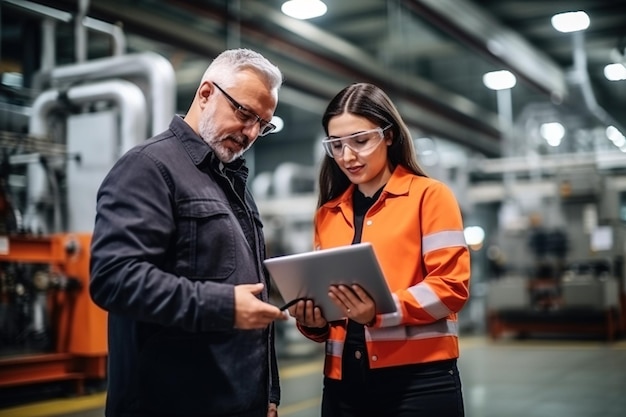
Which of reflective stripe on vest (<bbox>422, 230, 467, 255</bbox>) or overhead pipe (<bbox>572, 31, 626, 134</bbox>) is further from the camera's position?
overhead pipe (<bbox>572, 31, 626, 134</bbox>)

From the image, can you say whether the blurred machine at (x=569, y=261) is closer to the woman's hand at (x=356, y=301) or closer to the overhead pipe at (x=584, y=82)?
the overhead pipe at (x=584, y=82)

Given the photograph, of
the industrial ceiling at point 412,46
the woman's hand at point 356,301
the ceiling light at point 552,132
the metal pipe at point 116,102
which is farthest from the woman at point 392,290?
the ceiling light at point 552,132

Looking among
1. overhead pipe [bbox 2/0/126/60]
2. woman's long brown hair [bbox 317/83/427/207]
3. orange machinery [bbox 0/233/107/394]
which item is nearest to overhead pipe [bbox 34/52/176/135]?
overhead pipe [bbox 2/0/126/60]

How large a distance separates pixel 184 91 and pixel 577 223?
6.11 meters

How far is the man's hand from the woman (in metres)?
0.21

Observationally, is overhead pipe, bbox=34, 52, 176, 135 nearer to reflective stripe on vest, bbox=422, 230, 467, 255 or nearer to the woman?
the woman

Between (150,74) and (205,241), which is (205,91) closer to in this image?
(205,241)

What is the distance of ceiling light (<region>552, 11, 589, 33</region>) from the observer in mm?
6851

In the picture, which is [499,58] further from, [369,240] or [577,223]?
[369,240]

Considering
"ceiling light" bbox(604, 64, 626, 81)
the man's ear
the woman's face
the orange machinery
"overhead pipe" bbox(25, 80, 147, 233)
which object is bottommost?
the orange machinery

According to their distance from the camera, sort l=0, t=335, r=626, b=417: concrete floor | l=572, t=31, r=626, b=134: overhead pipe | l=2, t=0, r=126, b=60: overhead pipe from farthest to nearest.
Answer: l=572, t=31, r=626, b=134: overhead pipe < l=2, t=0, r=126, b=60: overhead pipe < l=0, t=335, r=626, b=417: concrete floor

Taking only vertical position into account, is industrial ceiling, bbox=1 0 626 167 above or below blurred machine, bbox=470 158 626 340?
above

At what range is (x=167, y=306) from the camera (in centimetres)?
126

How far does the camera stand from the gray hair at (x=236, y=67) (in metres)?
1.50
